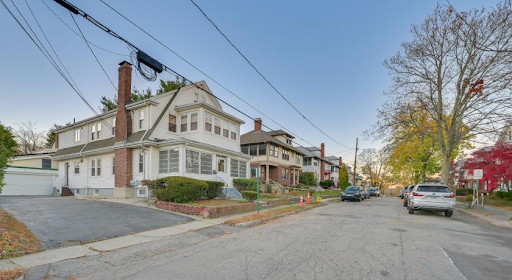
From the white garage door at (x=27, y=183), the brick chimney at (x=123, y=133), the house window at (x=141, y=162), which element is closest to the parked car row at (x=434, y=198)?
the house window at (x=141, y=162)

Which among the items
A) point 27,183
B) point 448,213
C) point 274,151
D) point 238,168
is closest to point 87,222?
point 238,168

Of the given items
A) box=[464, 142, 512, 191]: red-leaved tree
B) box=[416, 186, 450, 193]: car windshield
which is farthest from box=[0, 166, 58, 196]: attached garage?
box=[464, 142, 512, 191]: red-leaved tree

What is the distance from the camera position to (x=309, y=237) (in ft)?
27.0

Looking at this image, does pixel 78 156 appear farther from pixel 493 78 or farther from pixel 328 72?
pixel 493 78

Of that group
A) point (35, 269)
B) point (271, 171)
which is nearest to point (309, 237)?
point (35, 269)

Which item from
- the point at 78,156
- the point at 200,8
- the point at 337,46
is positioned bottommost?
the point at 78,156

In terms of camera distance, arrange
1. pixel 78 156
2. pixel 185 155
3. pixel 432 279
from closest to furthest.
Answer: pixel 432 279 → pixel 185 155 → pixel 78 156

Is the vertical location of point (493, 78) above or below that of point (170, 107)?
above

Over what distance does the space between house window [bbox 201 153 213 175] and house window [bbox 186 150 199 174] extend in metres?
0.64

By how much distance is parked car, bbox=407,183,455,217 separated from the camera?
45.0 ft

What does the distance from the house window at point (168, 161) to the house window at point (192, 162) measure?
2.29ft

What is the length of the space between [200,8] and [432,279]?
10108 millimetres

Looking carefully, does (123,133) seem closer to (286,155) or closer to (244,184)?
(244,184)

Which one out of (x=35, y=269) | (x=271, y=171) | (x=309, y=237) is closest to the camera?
(x=35, y=269)
